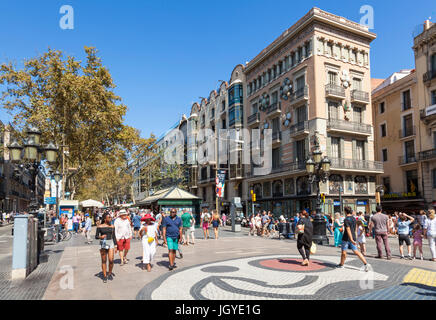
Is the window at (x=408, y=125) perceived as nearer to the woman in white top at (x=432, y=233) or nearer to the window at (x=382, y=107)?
the window at (x=382, y=107)

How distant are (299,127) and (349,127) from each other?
15.4 ft

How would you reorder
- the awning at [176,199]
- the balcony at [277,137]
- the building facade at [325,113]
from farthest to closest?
the balcony at [277,137], the building facade at [325,113], the awning at [176,199]

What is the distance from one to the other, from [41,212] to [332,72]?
2728cm

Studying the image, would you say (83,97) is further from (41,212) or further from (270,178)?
(270,178)

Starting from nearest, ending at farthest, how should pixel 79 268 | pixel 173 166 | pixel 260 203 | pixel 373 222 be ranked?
1. pixel 79 268
2. pixel 373 222
3. pixel 260 203
4. pixel 173 166

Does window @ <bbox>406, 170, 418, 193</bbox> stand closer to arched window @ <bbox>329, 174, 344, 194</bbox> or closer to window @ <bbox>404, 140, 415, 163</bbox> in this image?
window @ <bbox>404, 140, 415, 163</bbox>

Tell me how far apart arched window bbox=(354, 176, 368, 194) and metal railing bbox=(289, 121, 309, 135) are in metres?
6.99

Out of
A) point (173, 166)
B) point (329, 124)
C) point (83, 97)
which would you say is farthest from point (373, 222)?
point (173, 166)

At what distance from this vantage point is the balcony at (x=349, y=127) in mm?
30984

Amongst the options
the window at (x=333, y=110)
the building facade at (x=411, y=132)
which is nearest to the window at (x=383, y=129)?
the building facade at (x=411, y=132)

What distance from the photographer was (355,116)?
3312cm

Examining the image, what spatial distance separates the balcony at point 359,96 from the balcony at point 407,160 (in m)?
6.78

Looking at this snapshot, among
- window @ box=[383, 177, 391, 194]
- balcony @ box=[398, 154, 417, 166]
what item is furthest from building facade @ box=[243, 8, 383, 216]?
window @ box=[383, 177, 391, 194]

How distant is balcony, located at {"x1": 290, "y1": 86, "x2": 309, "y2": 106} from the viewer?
104 feet
